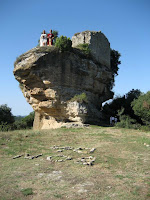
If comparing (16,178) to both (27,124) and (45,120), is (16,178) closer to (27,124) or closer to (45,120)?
(45,120)

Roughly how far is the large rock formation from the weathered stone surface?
0.38 ft

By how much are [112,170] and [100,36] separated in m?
19.1

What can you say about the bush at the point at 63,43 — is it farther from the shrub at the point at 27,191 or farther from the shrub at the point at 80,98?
the shrub at the point at 27,191

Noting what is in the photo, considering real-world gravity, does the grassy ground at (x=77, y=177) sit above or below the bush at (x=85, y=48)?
below

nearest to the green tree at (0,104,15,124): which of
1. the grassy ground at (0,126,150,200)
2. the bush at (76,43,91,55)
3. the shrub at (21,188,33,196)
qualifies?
the bush at (76,43,91,55)

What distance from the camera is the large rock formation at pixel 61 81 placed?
1747cm

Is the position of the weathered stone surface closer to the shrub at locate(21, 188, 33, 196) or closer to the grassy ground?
the grassy ground

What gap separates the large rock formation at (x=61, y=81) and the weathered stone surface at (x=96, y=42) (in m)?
0.12

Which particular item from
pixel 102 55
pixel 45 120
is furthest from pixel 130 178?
pixel 102 55

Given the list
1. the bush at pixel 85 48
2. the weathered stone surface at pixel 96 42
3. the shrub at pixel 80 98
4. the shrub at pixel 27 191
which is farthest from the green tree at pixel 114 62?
the shrub at pixel 27 191

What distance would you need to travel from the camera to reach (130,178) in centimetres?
523

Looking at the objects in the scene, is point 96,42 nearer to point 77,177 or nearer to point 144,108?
point 144,108

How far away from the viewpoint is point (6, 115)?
94.5ft

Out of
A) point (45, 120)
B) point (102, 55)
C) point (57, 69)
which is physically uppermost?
point (102, 55)
